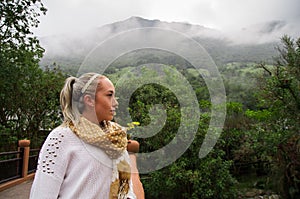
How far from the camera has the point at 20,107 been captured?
9.69 meters

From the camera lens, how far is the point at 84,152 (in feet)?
2.86

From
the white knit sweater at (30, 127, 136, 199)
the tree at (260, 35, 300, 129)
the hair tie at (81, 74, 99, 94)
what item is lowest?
Result: the white knit sweater at (30, 127, 136, 199)

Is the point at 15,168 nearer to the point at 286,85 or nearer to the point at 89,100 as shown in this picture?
the point at 286,85

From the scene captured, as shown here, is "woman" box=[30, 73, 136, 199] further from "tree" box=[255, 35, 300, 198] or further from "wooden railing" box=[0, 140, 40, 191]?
"tree" box=[255, 35, 300, 198]

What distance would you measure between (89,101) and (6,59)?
6867 millimetres

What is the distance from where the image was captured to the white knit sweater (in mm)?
825

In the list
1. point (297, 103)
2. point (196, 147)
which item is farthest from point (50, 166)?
point (297, 103)

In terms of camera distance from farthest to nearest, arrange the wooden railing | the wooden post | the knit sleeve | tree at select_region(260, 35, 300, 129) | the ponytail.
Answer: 1. the wooden post
2. tree at select_region(260, 35, 300, 129)
3. the wooden railing
4. the ponytail
5. the knit sleeve

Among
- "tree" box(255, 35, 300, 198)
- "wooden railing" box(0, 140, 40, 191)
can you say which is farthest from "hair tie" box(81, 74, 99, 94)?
"tree" box(255, 35, 300, 198)

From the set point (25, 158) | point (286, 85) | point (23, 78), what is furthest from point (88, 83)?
point (23, 78)

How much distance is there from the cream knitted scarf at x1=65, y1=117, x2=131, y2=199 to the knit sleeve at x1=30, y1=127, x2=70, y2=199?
5 cm

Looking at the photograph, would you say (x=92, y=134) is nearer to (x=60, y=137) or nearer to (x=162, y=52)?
(x=60, y=137)

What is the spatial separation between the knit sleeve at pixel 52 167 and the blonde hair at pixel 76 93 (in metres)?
0.07

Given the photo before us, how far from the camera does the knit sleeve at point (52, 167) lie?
815 millimetres
